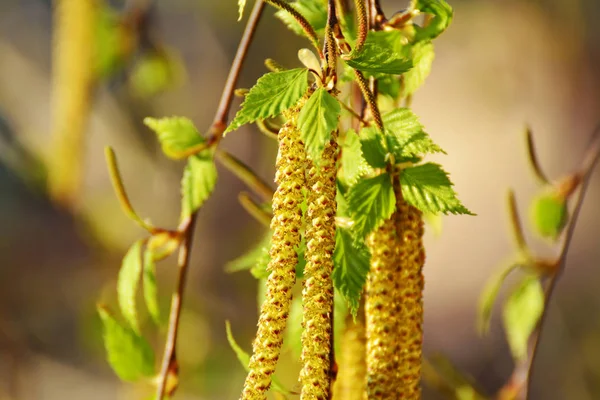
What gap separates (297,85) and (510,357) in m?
0.96

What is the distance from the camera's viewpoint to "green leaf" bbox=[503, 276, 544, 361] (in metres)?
0.56

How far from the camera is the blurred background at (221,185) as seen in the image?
1081mm

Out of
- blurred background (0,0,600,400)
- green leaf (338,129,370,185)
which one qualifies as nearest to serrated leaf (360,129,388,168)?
green leaf (338,129,370,185)

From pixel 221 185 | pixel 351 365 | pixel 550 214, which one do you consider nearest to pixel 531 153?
pixel 550 214

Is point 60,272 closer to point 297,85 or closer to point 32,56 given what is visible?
point 32,56

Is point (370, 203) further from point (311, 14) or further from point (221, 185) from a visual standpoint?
point (221, 185)

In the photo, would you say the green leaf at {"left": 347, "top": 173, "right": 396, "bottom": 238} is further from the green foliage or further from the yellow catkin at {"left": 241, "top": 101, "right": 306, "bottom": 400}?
the green foliage

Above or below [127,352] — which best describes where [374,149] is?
above

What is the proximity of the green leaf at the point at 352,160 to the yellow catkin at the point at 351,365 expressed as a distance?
88 mm

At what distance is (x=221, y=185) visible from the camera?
1211mm

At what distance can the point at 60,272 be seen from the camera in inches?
50.1

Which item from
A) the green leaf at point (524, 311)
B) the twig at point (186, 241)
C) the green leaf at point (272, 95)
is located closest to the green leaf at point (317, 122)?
the green leaf at point (272, 95)

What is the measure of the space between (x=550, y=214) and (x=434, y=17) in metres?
0.33

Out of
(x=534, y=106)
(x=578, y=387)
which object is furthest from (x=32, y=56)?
(x=578, y=387)
